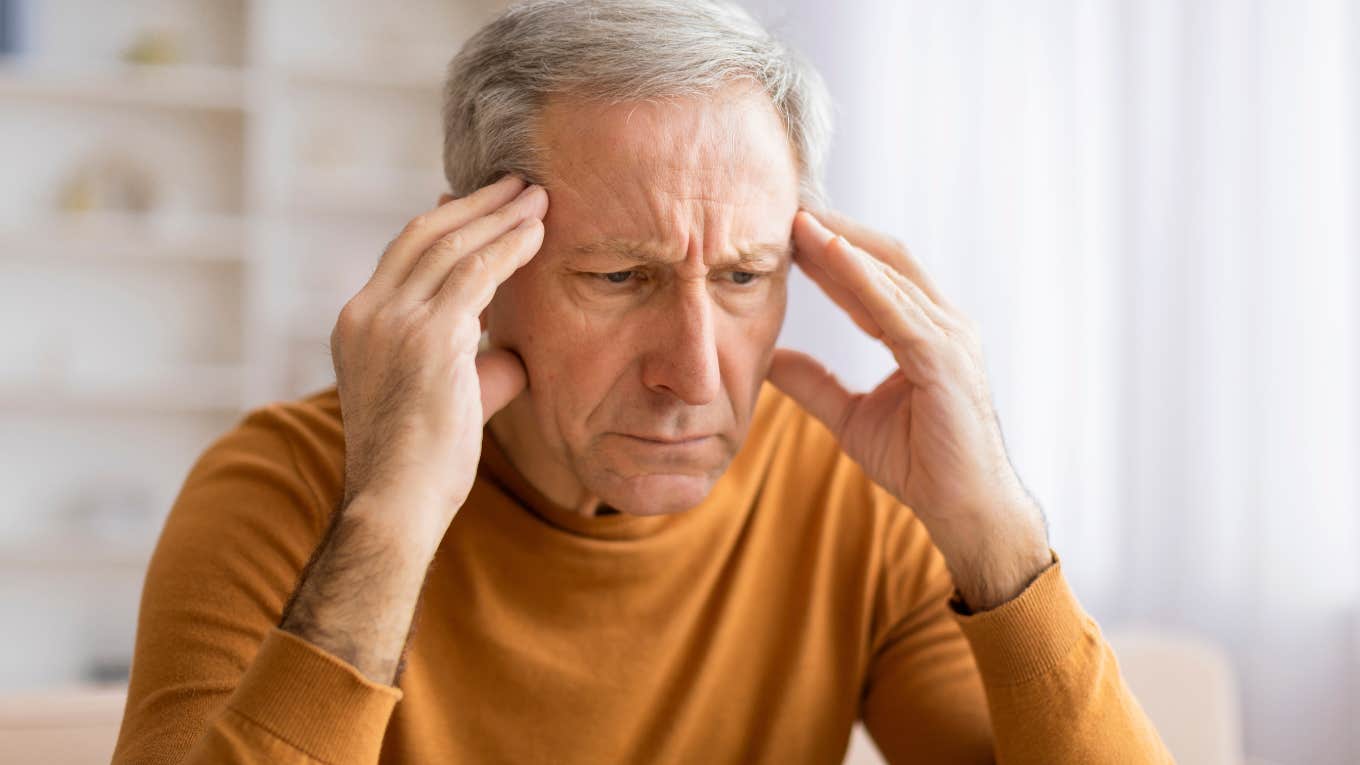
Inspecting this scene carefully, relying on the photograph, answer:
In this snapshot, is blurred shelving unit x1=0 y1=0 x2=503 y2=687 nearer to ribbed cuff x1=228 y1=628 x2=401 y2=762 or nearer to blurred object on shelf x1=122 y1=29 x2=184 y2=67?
blurred object on shelf x1=122 y1=29 x2=184 y2=67

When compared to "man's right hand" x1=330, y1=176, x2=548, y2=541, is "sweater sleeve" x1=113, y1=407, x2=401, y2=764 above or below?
below

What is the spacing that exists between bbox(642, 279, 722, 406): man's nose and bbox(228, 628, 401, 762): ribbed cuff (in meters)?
0.42

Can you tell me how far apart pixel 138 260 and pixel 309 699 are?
3246 mm

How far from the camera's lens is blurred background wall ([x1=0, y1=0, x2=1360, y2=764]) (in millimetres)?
2275

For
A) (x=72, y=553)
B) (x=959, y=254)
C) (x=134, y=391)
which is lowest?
(x=72, y=553)

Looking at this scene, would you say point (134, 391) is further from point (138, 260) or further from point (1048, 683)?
point (1048, 683)

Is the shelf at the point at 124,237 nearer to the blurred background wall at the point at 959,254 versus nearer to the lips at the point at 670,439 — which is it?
the blurred background wall at the point at 959,254

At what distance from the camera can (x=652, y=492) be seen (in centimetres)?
135

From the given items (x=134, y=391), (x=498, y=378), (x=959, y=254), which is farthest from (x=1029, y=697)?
(x=134, y=391)

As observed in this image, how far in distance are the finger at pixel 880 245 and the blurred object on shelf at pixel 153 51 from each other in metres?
2.99

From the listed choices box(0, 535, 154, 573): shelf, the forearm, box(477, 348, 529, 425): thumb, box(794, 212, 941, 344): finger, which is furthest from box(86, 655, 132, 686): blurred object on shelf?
box(794, 212, 941, 344): finger

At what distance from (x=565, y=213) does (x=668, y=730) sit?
0.59 metres

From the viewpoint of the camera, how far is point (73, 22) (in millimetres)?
3834

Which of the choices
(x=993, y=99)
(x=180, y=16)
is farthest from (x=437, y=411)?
(x=180, y=16)
